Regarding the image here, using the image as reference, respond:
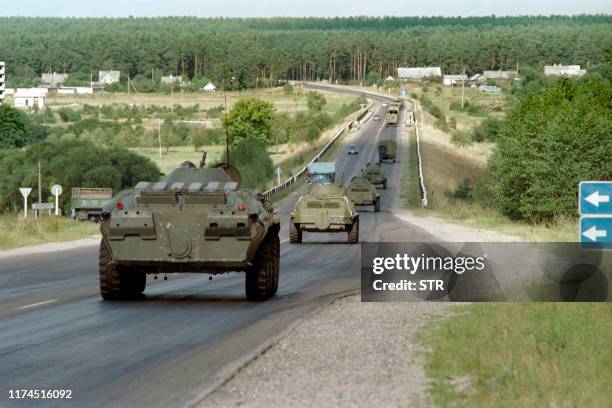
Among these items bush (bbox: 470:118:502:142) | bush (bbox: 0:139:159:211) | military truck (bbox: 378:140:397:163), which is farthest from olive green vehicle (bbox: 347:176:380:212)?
bush (bbox: 470:118:502:142)

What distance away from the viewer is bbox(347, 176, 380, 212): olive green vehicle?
6538cm

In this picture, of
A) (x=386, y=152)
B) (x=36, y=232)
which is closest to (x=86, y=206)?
(x=36, y=232)

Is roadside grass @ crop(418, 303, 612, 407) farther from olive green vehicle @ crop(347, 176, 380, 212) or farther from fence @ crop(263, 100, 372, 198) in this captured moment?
olive green vehicle @ crop(347, 176, 380, 212)

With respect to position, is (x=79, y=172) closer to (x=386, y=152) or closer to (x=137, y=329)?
(x=386, y=152)

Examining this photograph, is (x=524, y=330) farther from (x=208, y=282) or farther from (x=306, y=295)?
(x=208, y=282)

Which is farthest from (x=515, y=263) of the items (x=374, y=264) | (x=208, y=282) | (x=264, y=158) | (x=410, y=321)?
(x=264, y=158)

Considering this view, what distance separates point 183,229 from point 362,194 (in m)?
47.0

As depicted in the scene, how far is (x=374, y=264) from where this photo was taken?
28.4 m

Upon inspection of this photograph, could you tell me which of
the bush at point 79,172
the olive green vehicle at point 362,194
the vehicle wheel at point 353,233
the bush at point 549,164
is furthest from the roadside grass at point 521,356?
the bush at point 79,172

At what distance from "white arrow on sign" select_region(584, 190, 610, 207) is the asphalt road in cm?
411

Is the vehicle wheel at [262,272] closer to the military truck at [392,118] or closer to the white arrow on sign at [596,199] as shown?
the white arrow on sign at [596,199]

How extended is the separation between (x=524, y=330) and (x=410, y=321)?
2336mm

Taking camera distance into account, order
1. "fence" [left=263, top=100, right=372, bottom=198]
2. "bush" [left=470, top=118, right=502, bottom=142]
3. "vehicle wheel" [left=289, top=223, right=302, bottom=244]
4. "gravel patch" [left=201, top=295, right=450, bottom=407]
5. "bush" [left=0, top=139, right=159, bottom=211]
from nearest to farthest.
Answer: "gravel patch" [left=201, top=295, right=450, bottom=407] < "vehicle wheel" [left=289, top=223, right=302, bottom=244] < "fence" [left=263, top=100, right=372, bottom=198] < "bush" [left=0, top=139, right=159, bottom=211] < "bush" [left=470, top=118, right=502, bottom=142]

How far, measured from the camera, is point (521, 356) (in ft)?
41.2
